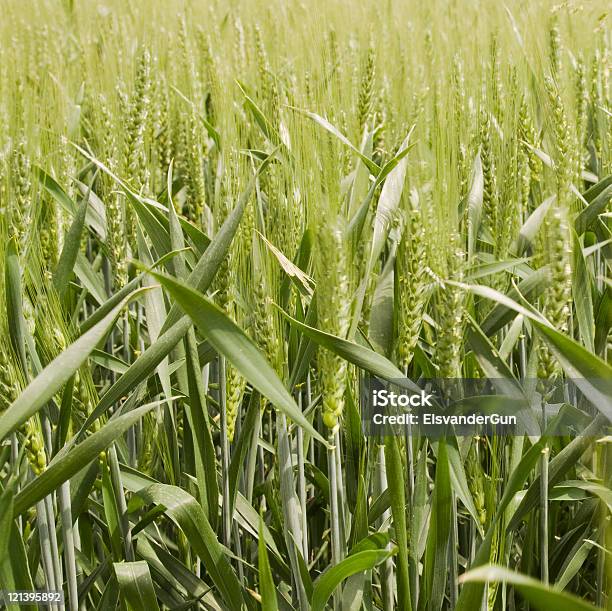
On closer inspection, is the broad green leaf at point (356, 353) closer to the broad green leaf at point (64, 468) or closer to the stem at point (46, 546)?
the broad green leaf at point (64, 468)

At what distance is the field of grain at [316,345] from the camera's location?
971mm

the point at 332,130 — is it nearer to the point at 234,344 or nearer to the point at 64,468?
the point at 234,344

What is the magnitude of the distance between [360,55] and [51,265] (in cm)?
96

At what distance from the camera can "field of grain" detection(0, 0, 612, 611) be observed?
3.19 ft

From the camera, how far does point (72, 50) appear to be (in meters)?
3.24

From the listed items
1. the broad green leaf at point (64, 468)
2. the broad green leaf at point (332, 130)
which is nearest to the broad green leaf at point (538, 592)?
the broad green leaf at point (64, 468)

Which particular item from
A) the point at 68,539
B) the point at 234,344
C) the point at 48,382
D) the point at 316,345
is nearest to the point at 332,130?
the point at 316,345

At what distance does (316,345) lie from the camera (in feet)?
3.61

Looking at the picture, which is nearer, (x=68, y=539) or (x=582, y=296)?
(x=68, y=539)

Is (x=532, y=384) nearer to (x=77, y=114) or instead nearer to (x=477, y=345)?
(x=477, y=345)

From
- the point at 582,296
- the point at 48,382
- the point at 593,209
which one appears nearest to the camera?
the point at 48,382

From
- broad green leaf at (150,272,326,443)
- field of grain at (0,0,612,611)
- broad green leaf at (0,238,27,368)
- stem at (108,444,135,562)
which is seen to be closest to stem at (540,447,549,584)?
field of grain at (0,0,612,611)

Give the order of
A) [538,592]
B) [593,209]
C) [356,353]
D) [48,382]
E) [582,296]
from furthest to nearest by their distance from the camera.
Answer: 1. [593,209]
2. [582,296]
3. [356,353]
4. [48,382]
5. [538,592]

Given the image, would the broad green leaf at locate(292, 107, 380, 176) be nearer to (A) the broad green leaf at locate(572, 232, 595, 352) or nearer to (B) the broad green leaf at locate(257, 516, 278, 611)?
(A) the broad green leaf at locate(572, 232, 595, 352)
